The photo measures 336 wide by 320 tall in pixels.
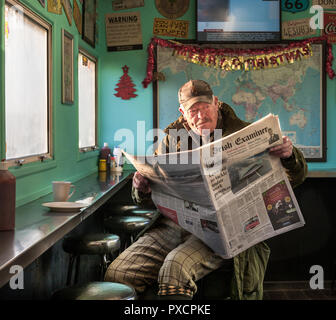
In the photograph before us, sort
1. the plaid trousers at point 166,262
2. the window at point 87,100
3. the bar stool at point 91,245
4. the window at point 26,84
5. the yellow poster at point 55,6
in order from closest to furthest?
the plaid trousers at point 166,262, the window at point 26,84, the bar stool at point 91,245, the yellow poster at point 55,6, the window at point 87,100

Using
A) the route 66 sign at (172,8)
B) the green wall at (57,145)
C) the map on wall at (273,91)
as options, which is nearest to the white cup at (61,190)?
the green wall at (57,145)

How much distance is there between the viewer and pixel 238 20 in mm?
4570

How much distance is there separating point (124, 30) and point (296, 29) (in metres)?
1.65

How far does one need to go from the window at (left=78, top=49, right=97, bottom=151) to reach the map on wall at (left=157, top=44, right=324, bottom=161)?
0.64 metres

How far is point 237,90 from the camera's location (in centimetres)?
465

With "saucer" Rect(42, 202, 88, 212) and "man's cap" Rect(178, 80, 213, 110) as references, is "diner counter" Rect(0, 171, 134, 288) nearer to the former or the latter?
"saucer" Rect(42, 202, 88, 212)

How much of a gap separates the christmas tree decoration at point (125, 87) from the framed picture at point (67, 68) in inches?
48.8

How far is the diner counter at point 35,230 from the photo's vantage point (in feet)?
4.35

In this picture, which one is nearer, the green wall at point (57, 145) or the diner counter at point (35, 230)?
the diner counter at point (35, 230)

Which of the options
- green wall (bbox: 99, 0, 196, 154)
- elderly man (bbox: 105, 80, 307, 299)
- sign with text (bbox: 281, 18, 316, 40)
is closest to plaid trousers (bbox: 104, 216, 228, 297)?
elderly man (bbox: 105, 80, 307, 299)

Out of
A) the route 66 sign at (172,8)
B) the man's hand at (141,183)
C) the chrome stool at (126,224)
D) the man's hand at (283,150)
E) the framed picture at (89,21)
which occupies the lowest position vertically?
the chrome stool at (126,224)

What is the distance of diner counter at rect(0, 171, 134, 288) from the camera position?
1.33 m

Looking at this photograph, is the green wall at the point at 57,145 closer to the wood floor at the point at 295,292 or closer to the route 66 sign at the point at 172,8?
the route 66 sign at the point at 172,8
